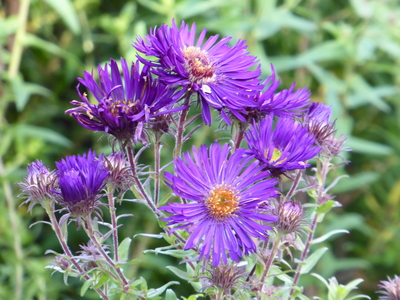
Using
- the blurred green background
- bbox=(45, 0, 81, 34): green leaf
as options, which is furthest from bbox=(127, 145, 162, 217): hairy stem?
bbox=(45, 0, 81, 34): green leaf

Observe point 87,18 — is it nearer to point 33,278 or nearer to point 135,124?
point 33,278

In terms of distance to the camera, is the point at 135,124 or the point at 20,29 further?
the point at 20,29

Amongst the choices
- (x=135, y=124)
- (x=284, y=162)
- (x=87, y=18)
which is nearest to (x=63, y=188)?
(x=135, y=124)

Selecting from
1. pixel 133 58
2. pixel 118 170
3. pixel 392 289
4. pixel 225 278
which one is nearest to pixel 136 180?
pixel 118 170

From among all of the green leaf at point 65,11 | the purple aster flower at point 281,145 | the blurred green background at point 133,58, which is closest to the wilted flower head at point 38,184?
the purple aster flower at point 281,145

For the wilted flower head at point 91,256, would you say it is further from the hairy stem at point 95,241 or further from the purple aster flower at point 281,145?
the purple aster flower at point 281,145

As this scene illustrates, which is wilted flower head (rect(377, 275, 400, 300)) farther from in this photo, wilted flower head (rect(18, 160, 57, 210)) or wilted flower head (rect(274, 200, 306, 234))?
wilted flower head (rect(18, 160, 57, 210))
